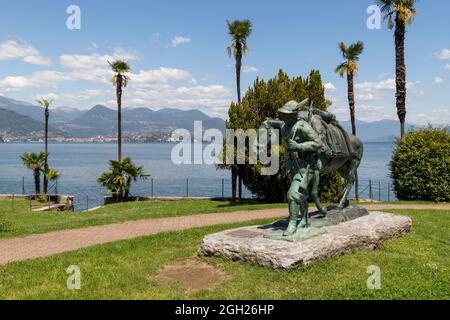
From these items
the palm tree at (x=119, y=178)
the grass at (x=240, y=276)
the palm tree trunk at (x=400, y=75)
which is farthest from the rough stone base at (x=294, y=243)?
the palm tree at (x=119, y=178)

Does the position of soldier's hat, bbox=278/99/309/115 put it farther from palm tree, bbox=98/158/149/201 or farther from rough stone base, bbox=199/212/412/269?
palm tree, bbox=98/158/149/201

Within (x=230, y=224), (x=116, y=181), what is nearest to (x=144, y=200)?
(x=116, y=181)

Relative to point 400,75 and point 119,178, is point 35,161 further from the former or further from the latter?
point 400,75

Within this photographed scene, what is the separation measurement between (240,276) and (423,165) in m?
18.7

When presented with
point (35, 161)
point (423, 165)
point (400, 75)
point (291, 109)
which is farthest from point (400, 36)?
point (35, 161)

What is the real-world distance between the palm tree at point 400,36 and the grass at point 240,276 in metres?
18.0

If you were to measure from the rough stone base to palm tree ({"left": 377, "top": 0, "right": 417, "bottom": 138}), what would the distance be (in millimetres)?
17173

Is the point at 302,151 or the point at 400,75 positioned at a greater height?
the point at 400,75

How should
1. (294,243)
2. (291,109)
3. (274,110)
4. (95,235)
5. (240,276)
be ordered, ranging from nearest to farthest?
(240,276)
(294,243)
(291,109)
(95,235)
(274,110)

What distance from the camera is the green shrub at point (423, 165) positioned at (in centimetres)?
2333

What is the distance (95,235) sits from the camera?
1400cm
